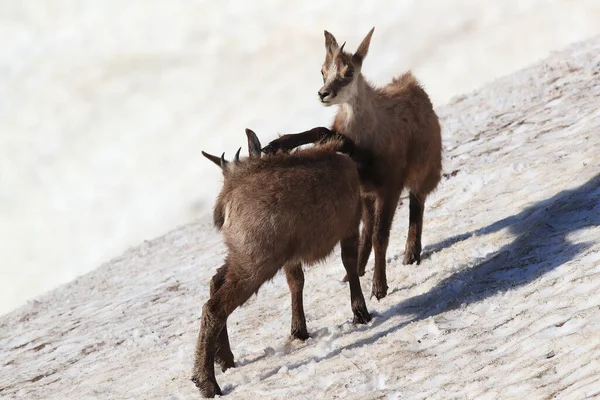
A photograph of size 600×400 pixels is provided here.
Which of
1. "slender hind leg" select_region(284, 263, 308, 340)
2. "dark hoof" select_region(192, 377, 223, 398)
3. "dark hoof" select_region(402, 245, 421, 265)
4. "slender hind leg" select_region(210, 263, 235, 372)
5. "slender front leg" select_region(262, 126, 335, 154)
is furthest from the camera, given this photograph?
"dark hoof" select_region(402, 245, 421, 265)

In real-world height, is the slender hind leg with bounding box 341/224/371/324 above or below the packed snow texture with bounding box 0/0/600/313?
below

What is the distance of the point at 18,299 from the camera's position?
27562mm

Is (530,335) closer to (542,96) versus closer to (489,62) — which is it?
(542,96)

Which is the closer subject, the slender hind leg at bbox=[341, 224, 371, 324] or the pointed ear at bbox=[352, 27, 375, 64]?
the slender hind leg at bbox=[341, 224, 371, 324]

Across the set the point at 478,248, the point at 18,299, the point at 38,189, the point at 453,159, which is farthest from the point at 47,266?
the point at 478,248

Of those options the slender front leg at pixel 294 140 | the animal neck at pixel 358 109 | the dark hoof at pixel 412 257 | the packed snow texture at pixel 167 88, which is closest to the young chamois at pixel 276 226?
the slender front leg at pixel 294 140

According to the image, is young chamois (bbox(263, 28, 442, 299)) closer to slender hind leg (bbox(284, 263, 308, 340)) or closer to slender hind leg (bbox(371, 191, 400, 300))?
slender hind leg (bbox(371, 191, 400, 300))

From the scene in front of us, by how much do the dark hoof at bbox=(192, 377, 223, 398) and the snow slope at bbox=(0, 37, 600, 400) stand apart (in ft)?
0.35

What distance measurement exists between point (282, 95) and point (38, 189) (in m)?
9.01

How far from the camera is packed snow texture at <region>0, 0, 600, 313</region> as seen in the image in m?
27.5

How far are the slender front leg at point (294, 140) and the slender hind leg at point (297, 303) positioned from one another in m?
1.13

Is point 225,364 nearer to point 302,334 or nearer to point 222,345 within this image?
point 222,345

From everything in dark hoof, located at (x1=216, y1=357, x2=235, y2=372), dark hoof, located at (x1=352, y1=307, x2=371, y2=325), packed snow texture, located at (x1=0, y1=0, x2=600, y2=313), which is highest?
packed snow texture, located at (x1=0, y1=0, x2=600, y2=313)


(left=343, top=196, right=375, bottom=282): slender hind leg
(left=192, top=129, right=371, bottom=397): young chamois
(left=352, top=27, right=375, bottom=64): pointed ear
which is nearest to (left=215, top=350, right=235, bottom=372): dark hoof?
(left=192, top=129, right=371, bottom=397): young chamois
